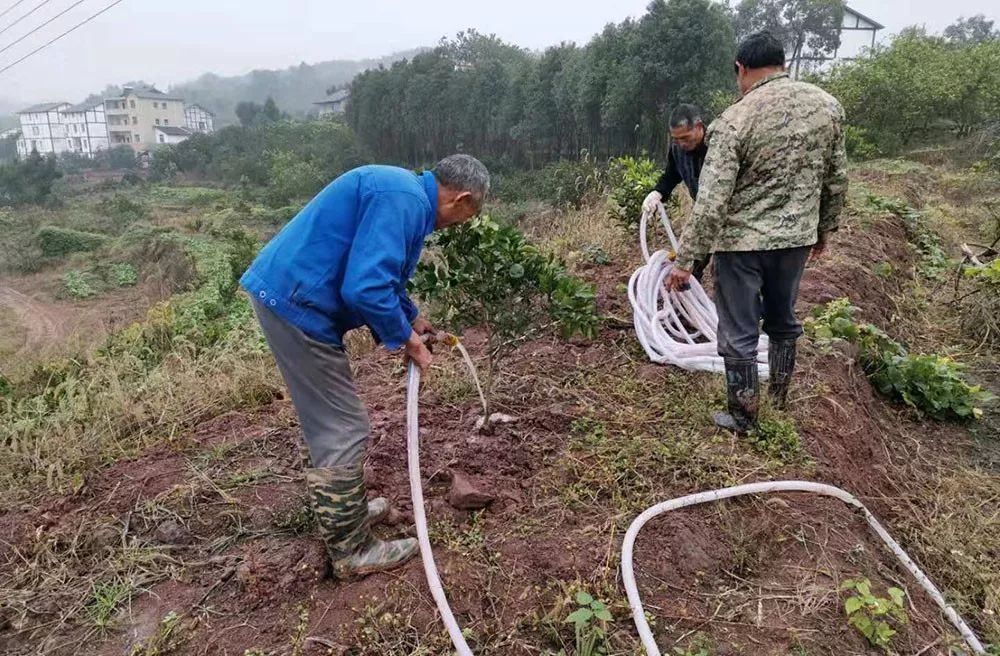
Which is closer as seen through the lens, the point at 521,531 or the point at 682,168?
the point at 521,531

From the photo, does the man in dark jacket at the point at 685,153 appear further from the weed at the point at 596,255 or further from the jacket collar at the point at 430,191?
the jacket collar at the point at 430,191

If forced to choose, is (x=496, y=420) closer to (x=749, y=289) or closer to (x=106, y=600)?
(x=749, y=289)

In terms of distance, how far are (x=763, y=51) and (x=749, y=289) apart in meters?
1.10

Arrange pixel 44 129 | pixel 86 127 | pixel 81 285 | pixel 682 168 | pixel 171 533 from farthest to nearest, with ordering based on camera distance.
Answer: pixel 44 129, pixel 86 127, pixel 81 285, pixel 682 168, pixel 171 533

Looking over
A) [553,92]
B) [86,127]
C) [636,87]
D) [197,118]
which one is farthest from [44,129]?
[636,87]

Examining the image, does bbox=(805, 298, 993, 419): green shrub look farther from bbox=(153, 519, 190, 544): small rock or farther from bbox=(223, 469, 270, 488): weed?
bbox=(153, 519, 190, 544): small rock

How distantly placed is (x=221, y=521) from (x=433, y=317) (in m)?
1.39

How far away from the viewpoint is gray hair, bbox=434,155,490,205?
87.0 inches

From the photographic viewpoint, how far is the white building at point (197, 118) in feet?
269

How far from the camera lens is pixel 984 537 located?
2.76m

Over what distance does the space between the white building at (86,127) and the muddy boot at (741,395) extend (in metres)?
85.7

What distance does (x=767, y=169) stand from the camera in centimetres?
280

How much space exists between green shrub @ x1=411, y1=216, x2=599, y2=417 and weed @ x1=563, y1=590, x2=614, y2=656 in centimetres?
129

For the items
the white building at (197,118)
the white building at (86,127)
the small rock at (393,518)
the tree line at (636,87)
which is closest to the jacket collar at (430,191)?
the small rock at (393,518)
